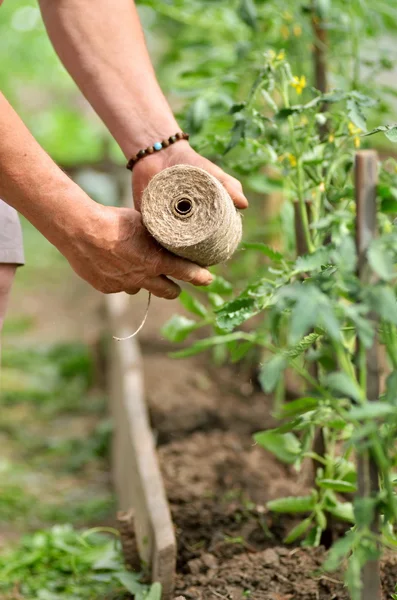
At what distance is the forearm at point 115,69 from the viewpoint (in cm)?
188

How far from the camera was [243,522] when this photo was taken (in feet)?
6.87

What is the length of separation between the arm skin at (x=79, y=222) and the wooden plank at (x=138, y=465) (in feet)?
1.93

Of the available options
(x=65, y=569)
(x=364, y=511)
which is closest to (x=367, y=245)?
(x=364, y=511)

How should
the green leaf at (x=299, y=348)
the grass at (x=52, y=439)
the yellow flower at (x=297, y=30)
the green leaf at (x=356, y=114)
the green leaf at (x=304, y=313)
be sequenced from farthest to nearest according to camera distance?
the grass at (x=52, y=439), the yellow flower at (x=297, y=30), the green leaf at (x=356, y=114), the green leaf at (x=299, y=348), the green leaf at (x=304, y=313)

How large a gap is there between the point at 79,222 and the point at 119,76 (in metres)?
0.49

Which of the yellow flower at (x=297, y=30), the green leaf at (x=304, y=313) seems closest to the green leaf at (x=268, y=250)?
the green leaf at (x=304, y=313)

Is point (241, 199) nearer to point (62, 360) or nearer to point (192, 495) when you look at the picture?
point (192, 495)

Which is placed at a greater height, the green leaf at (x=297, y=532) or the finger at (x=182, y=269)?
the finger at (x=182, y=269)

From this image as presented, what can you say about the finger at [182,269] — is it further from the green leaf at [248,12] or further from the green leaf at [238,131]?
the green leaf at [248,12]

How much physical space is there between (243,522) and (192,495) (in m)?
0.21

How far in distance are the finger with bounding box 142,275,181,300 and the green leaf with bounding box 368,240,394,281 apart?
66cm

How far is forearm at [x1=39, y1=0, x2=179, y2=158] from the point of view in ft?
6.17

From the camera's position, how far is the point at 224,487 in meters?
2.35

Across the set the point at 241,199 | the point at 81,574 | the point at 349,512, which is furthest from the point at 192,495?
the point at 241,199
